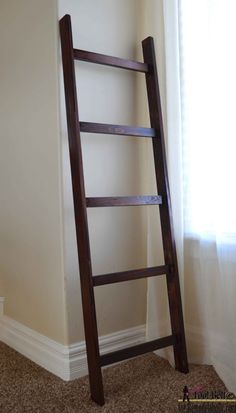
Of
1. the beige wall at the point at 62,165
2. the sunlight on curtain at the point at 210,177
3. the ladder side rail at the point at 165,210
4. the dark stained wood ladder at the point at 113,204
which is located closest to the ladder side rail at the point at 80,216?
the dark stained wood ladder at the point at 113,204

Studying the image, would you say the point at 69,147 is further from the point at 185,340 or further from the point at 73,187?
the point at 185,340

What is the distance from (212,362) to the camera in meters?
1.72

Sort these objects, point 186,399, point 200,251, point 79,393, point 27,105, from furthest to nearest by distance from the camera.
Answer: point 27,105 < point 200,251 < point 79,393 < point 186,399

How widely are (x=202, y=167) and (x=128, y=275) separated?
0.56m

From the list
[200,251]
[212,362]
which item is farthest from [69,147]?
[212,362]

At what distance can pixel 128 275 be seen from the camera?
5.34 ft

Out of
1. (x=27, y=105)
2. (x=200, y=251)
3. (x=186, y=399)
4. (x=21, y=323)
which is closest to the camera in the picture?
(x=186, y=399)

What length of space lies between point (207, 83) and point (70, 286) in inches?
41.2

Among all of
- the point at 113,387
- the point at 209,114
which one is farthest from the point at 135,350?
the point at 209,114

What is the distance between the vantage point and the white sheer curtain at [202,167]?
61.7 inches

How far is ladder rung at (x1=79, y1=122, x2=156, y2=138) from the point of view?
5.22ft

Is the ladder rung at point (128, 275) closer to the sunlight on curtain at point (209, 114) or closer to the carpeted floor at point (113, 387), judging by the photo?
the sunlight on curtain at point (209, 114)

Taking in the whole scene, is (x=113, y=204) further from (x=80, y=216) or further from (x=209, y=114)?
(x=209, y=114)

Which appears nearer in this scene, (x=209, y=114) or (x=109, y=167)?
(x=209, y=114)
